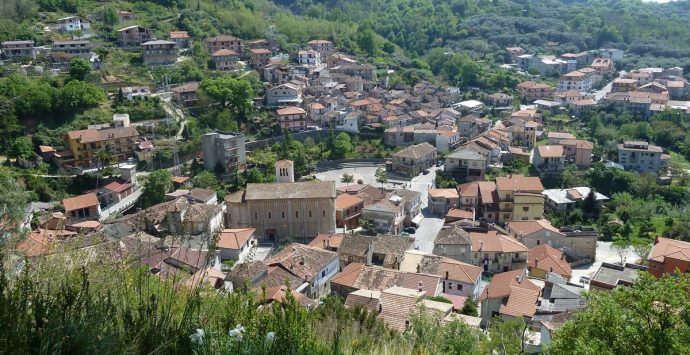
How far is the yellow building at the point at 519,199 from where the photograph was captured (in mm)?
20141

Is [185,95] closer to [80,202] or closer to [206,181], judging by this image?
[206,181]

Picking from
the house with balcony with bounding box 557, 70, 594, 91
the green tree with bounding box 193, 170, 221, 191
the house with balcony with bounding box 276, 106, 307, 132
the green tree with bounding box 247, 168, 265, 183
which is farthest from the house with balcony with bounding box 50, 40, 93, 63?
the house with balcony with bounding box 557, 70, 594, 91

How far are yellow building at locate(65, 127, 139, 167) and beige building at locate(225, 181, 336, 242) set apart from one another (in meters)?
7.38

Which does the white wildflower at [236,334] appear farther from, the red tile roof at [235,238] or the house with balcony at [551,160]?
the house with balcony at [551,160]

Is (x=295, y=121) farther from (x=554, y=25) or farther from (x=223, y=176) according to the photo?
(x=554, y=25)

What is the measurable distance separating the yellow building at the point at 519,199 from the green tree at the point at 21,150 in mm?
18893

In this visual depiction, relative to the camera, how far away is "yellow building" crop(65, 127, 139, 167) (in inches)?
880

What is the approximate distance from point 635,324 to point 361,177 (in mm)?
19732

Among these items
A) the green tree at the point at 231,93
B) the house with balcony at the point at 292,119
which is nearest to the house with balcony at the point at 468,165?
the house with balcony at the point at 292,119

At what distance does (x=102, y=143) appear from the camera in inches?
896

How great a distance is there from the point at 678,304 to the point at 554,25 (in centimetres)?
6053

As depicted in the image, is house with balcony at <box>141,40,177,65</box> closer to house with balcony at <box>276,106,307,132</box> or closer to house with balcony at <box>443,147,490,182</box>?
house with balcony at <box>276,106,307,132</box>

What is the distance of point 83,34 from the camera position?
33.7 meters

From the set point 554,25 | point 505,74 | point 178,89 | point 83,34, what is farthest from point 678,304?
point 554,25
